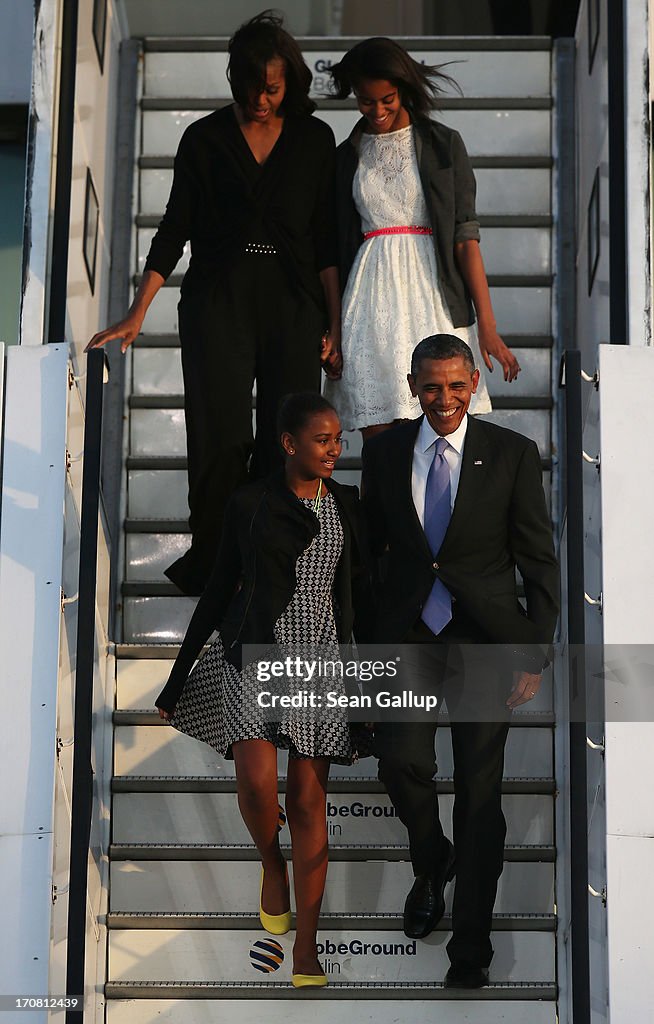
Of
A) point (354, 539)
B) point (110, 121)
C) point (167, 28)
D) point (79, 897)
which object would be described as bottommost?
point (79, 897)

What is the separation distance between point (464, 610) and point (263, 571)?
1.88 feet

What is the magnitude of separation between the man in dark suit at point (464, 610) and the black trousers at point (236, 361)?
28.2 inches

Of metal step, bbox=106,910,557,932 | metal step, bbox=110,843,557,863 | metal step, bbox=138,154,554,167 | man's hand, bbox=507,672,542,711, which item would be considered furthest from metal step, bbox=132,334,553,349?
metal step, bbox=106,910,557,932

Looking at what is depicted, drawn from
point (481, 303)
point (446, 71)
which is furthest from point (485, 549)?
point (446, 71)

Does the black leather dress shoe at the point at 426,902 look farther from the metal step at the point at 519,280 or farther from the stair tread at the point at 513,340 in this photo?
the metal step at the point at 519,280

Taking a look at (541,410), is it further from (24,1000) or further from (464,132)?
(24,1000)

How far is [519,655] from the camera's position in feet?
13.9

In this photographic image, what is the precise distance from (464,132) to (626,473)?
8.82 feet

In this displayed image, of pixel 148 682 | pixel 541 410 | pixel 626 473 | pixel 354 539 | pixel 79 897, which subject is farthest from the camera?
pixel 541 410

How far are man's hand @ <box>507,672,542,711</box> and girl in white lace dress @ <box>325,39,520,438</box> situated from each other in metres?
1.04

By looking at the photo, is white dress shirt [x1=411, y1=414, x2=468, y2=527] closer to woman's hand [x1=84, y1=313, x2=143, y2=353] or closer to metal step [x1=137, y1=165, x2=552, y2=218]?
woman's hand [x1=84, y1=313, x2=143, y2=353]

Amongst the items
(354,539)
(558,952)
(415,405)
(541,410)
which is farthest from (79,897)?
(541,410)

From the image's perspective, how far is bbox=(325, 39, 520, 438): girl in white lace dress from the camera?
4.91 m

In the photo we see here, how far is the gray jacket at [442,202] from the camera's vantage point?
4.94m
